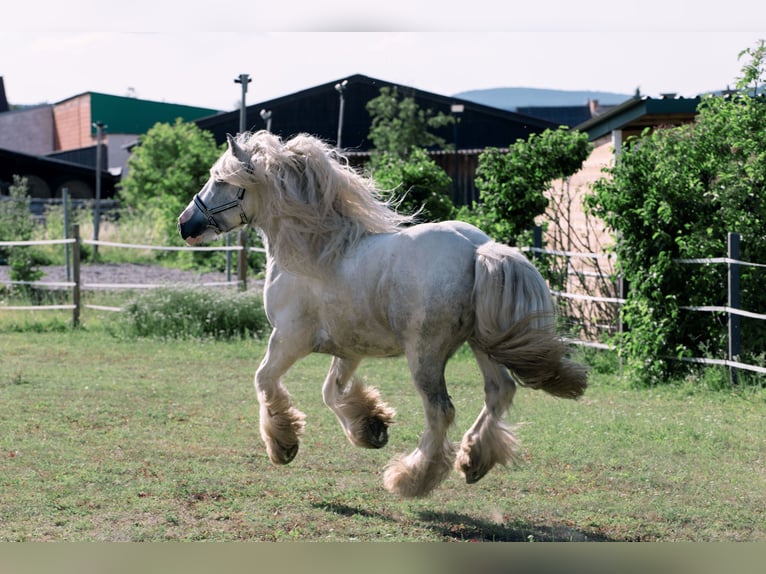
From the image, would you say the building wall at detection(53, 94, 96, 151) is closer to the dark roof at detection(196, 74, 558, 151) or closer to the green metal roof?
the green metal roof

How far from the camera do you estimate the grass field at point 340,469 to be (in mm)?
5434

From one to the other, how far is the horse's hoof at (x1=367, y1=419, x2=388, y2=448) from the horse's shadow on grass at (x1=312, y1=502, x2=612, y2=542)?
2.22 feet

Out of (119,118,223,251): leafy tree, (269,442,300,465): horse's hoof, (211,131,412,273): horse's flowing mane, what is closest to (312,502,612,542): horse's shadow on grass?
(269,442,300,465): horse's hoof

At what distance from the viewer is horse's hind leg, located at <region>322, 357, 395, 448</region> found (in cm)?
639

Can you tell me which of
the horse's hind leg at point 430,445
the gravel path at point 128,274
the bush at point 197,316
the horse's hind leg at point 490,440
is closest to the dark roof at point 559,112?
the gravel path at point 128,274

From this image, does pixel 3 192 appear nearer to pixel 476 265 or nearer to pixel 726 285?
pixel 726 285

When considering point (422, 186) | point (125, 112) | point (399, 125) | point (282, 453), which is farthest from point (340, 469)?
point (125, 112)

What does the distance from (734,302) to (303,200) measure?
5.75m

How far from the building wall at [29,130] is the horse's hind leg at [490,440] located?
45051mm

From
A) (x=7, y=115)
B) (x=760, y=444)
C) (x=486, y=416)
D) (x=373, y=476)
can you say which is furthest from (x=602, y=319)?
(x=7, y=115)

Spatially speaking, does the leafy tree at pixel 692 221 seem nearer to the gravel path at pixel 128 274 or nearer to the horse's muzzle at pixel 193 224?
the horse's muzzle at pixel 193 224

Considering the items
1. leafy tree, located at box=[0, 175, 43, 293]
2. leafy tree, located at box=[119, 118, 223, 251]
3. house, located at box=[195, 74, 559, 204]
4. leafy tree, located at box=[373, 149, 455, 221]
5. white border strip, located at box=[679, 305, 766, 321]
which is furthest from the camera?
house, located at box=[195, 74, 559, 204]

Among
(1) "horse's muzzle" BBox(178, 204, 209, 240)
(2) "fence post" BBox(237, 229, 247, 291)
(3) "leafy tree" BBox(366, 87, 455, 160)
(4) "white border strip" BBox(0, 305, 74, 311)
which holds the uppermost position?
(3) "leafy tree" BBox(366, 87, 455, 160)

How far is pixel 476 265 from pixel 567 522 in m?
1.54
